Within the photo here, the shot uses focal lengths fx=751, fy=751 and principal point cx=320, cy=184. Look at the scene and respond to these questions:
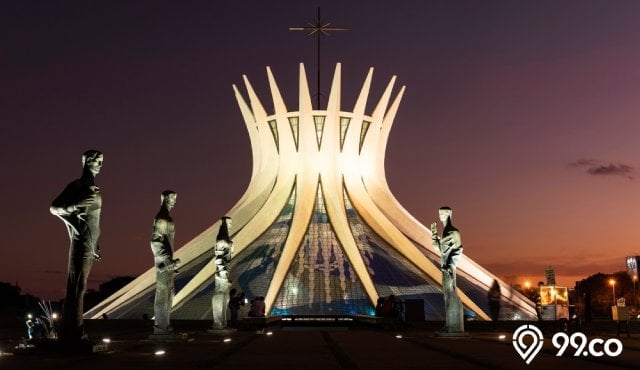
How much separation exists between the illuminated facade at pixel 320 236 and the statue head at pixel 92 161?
804 inches

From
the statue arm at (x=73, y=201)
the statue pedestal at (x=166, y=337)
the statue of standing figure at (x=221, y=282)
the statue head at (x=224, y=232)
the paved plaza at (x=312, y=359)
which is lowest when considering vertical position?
the paved plaza at (x=312, y=359)

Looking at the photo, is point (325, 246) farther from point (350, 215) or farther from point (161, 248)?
point (161, 248)

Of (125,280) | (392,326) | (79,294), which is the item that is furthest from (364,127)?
(125,280)

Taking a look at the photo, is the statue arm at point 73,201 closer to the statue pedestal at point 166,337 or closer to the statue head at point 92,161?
the statue head at point 92,161

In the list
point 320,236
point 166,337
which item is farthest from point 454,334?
point 320,236

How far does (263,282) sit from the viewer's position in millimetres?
33375

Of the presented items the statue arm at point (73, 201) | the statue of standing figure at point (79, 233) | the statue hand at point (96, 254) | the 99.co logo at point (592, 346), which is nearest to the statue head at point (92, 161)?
the statue of standing figure at point (79, 233)

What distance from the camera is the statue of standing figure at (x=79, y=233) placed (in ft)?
36.1

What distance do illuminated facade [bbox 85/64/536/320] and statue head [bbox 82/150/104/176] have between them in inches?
804

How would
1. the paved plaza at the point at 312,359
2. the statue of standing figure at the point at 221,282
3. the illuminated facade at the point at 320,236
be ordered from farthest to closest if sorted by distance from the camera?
the illuminated facade at the point at 320,236 < the statue of standing figure at the point at 221,282 < the paved plaza at the point at 312,359

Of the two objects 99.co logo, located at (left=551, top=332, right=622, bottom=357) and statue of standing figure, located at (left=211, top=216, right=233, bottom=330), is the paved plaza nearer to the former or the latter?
99.co logo, located at (left=551, top=332, right=622, bottom=357)

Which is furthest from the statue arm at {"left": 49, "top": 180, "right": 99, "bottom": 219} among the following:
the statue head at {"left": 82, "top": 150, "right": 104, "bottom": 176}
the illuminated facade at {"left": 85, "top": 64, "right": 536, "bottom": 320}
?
the illuminated facade at {"left": 85, "top": 64, "right": 536, "bottom": 320}

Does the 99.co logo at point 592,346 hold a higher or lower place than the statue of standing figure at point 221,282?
lower

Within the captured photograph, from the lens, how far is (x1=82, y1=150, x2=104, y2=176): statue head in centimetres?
1155
